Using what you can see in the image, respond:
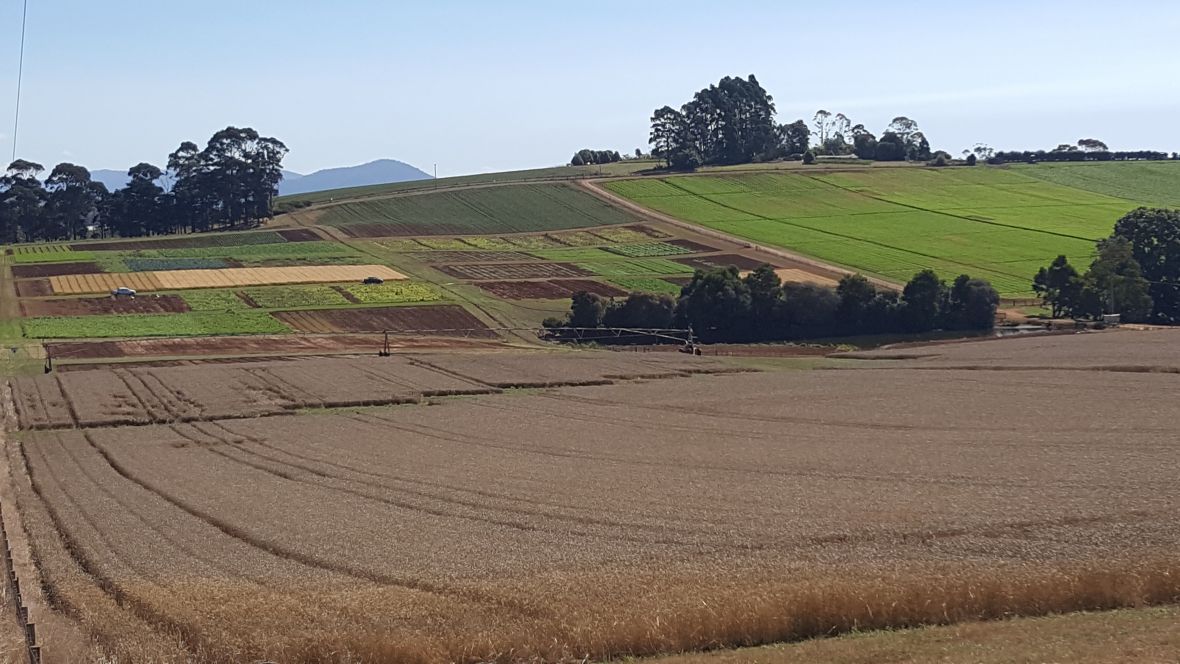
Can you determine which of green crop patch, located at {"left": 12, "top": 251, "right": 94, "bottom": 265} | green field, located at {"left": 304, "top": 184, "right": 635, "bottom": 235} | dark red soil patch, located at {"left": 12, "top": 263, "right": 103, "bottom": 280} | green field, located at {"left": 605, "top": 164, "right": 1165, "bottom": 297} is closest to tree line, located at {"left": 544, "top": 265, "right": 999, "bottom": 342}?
green field, located at {"left": 605, "top": 164, "right": 1165, "bottom": 297}

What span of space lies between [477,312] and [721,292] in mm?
19020

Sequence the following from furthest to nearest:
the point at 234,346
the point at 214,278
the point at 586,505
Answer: the point at 214,278, the point at 234,346, the point at 586,505

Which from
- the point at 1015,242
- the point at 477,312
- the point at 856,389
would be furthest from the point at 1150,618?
the point at 1015,242

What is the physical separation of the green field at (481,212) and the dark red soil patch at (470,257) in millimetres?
13708

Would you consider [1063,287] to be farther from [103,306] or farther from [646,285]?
[103,306]

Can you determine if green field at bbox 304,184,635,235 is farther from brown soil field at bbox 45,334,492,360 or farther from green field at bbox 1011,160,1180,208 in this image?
green field at bbox 1011,160,1180,208

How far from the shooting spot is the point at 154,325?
272 feet

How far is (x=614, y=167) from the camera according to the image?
198 m

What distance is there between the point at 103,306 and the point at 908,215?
9061 centimetres

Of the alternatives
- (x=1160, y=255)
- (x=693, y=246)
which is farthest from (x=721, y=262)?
(x=1160, y=255)

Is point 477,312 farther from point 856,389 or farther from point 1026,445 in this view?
point 1026,445

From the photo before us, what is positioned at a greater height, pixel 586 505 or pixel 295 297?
pixel 295 297

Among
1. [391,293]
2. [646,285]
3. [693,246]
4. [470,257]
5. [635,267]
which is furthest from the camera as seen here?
[693,246]

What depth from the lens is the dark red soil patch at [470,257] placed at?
389 feet
